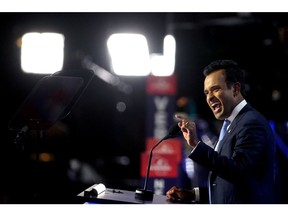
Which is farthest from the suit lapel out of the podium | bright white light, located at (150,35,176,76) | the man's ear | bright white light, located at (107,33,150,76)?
bright white light, located at (150,35,176,76)

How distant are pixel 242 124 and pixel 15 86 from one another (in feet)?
27.3

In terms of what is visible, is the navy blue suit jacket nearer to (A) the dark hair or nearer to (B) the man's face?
(B) the man's face

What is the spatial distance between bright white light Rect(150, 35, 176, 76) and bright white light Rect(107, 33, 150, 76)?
1105mm

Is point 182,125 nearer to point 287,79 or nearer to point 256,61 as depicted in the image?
point 256,61

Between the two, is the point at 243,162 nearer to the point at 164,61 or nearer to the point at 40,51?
the point at 40,51

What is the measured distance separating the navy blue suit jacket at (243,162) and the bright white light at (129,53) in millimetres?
3474

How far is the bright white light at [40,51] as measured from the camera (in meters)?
5.12

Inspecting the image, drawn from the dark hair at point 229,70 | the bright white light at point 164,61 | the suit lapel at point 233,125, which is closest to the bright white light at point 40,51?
the bright white light at point 164,61

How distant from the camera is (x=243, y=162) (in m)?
2.07

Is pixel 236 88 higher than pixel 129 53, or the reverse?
pixel 129 53

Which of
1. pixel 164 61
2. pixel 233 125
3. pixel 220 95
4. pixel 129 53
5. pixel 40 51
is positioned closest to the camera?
pixel 233 125

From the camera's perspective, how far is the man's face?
2.34 m

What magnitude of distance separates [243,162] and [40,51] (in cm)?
400

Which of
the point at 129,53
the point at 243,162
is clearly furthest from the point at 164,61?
the point at 243,162
